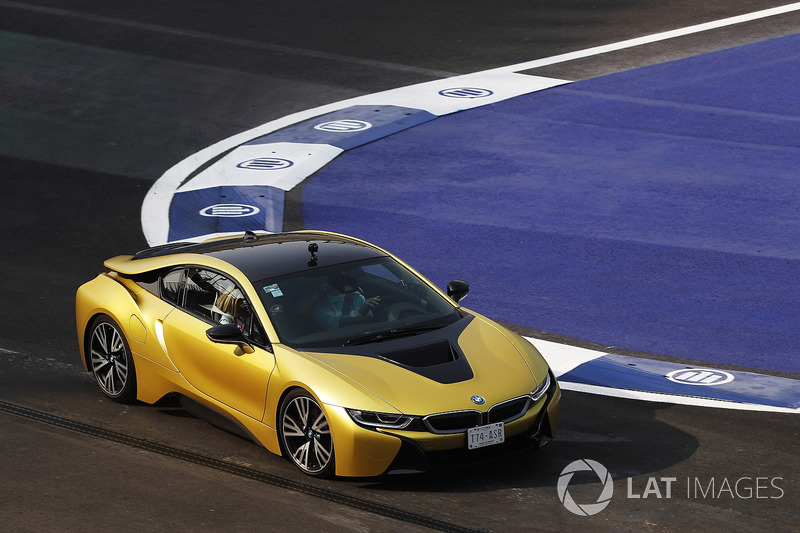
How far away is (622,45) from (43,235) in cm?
1251

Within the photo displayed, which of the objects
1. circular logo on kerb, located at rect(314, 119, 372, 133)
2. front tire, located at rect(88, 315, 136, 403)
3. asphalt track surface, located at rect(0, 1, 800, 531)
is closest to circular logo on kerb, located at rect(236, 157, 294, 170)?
asphalt track surface, located at rect(0, 1, 800, 531)

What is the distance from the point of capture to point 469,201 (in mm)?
14570

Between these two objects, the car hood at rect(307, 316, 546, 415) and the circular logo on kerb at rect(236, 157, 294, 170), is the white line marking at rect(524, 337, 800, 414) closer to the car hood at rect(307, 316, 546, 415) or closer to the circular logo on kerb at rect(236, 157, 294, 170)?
the car hood at rect(307, 316, 546, 415)

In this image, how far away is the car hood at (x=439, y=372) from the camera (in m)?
7.37

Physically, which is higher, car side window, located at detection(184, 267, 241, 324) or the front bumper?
car side window, located at detection(184, 267, 241, 324)

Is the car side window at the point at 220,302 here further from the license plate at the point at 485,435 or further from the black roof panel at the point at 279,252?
the license plate at the point at 485,435

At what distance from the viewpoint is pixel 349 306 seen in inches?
327

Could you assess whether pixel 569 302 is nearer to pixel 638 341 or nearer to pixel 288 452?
pixel 638 341

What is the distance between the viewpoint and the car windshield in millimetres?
8039

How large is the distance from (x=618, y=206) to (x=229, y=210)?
16.1 ft

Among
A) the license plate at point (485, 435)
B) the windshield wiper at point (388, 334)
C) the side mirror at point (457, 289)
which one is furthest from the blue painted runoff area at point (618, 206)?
the license plate at point (485, 435)

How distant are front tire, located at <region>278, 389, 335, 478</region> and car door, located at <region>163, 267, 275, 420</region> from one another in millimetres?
265

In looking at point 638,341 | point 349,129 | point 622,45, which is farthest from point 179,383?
point 622,45

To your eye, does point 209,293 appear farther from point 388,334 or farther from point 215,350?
point 388,334
